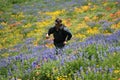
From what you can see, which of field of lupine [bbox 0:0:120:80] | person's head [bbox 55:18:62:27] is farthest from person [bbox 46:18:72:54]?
field of lupine [bbox 0:0:120:80]

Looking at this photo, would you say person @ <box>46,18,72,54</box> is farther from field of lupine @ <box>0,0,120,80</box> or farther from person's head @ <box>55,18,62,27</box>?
field of lupine @ <box>0,0,120,80</box>

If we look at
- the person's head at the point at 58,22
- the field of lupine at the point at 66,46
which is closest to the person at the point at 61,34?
the person's head at the point at 58,22

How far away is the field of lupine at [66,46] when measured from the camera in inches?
318

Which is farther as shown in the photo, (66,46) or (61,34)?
(66,46)

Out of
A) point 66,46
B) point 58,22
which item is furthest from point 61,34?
point 66,46

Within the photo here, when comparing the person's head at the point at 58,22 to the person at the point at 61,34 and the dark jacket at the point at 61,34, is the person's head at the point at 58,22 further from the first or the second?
the dark jacket at the point at 61,34

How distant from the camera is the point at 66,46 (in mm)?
13023

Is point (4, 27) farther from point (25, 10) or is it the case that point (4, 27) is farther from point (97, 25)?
point (97, 25)

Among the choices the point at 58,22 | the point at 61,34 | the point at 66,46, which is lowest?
the point at 66,46

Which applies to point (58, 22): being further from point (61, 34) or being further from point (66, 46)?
point (66, 46)

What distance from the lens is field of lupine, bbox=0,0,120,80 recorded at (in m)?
8.08

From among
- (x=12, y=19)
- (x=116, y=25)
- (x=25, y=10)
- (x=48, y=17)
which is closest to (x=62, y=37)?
(x=116, y=25)

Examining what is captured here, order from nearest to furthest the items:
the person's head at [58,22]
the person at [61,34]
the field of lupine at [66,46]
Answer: the field of lupine at [66,46] → the person's head at [58,22] → the person at [61,34]

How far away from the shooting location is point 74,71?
8195 mm
